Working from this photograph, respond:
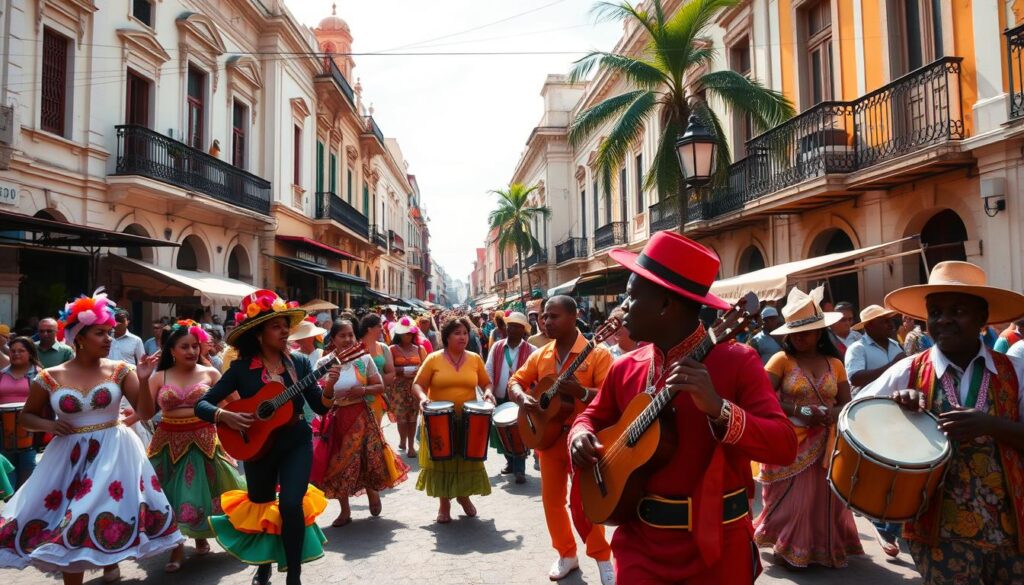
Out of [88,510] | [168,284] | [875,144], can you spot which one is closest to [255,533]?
[88,510]

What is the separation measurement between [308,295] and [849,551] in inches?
947

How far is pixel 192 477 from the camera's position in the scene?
4973 millimetres

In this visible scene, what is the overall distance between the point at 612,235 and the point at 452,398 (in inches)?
910

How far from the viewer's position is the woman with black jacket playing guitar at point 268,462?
411 centimetres

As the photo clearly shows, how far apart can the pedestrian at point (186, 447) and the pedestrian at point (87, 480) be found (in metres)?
0.39

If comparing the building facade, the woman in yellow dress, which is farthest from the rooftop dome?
the woman in yellow dress

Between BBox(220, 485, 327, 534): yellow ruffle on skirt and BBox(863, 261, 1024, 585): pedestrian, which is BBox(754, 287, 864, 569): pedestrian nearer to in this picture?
BBox(863, 261, 1024, 585): pedestrian

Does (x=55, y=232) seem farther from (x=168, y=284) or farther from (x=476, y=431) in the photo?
(x=476, y=431)

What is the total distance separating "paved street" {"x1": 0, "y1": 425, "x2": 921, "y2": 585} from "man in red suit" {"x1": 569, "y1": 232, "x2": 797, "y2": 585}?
7.66ft

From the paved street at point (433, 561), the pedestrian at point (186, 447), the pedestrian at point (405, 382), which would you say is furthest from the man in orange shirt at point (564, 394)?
the pedestrian at point (405, 382)

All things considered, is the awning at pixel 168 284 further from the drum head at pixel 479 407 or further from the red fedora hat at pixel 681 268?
the red fedora hat at pixel 681 268

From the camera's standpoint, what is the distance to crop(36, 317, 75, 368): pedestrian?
7781mm

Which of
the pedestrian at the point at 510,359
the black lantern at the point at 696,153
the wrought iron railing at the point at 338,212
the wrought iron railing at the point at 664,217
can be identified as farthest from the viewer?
the wrought iron railing at the point at 338,212

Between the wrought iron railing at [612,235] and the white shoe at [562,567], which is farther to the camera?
the wrought iron railing at [612,235]
